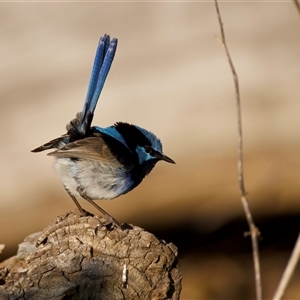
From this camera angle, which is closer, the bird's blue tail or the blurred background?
the bird's blue tail

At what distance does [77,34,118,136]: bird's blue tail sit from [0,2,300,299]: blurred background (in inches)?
27.3

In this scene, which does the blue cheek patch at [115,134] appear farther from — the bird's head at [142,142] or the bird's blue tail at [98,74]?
the bird's blue tail at [98,74]

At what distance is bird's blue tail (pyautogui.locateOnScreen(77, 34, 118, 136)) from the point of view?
13.8 ft

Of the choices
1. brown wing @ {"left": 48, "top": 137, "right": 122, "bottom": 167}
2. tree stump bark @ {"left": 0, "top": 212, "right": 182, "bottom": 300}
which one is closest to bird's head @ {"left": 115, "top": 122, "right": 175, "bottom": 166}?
brown wing @ {"left": 48, "top": 137, "right": 122, "bottom": 167}

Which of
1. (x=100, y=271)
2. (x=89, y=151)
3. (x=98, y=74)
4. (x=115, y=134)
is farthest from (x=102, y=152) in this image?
(x=100, y=271)

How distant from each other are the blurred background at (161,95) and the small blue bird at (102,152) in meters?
Result: 0.67

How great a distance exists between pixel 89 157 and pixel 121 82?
1013 mm

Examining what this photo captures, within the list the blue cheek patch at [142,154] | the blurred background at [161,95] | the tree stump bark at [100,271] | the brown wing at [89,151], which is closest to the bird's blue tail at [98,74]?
the brown wing at [89,151]

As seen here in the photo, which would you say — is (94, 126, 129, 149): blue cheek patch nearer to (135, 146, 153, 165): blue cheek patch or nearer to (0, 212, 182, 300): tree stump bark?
(135, 146, 153, 165): blue cheek patch

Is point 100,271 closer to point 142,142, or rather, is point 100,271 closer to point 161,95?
point 142,142

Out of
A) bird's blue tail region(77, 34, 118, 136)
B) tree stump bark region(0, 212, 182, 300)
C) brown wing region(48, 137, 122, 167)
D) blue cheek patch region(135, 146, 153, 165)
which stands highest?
bird's blue tail region(77, 34, 118, 136)

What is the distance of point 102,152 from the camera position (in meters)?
4.22

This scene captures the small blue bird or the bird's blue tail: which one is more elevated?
the bird's blue tail

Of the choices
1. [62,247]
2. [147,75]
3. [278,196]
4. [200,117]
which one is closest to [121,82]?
[147,75]
